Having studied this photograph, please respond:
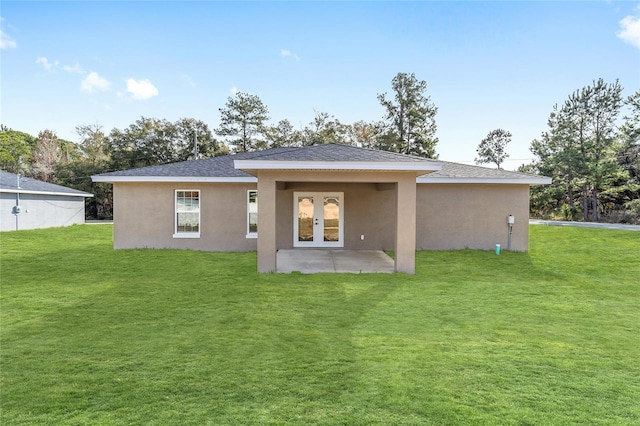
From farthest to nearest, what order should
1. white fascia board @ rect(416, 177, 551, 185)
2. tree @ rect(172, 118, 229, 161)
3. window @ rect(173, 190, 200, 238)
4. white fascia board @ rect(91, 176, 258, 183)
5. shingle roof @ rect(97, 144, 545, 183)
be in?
tree @ rect(172, 118, 229, 161) → window @ rect(173, 190, 200, 238) → white fascia board @ rect(416, 177, 551, 185) → white fascia board @ rect(91, 176, 258, 183) → shingle roof @ rect(97, 144, 545, 183)

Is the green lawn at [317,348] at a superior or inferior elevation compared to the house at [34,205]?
inferior

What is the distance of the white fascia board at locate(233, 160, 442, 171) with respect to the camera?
8.66 m

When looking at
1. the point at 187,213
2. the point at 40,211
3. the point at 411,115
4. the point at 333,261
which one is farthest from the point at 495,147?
the point at 40,211

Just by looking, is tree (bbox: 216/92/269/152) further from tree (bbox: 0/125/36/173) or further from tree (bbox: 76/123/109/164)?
tree (bbox: 0/125/36/173)

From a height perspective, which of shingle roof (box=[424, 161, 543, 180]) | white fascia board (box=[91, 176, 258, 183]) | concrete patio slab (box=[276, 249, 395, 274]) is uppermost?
shingle roof (box=[424, 161, 543, 180])

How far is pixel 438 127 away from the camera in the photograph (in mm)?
35031

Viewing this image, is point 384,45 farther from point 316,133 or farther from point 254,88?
→ point 254,88

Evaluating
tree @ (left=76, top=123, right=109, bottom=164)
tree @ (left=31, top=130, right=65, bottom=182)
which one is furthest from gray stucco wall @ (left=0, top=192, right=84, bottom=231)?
tree @ (left=76, top=123, right=109, bottom=164)

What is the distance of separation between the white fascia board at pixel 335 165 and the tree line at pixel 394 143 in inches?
966

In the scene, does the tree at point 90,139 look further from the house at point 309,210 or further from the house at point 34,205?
the house at point 309,210

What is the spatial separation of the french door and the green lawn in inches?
185

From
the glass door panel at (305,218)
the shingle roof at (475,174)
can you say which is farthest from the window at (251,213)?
the shingle roof at (475,174)

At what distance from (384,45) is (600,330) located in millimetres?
18241

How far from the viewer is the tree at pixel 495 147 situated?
4406 centimetres
